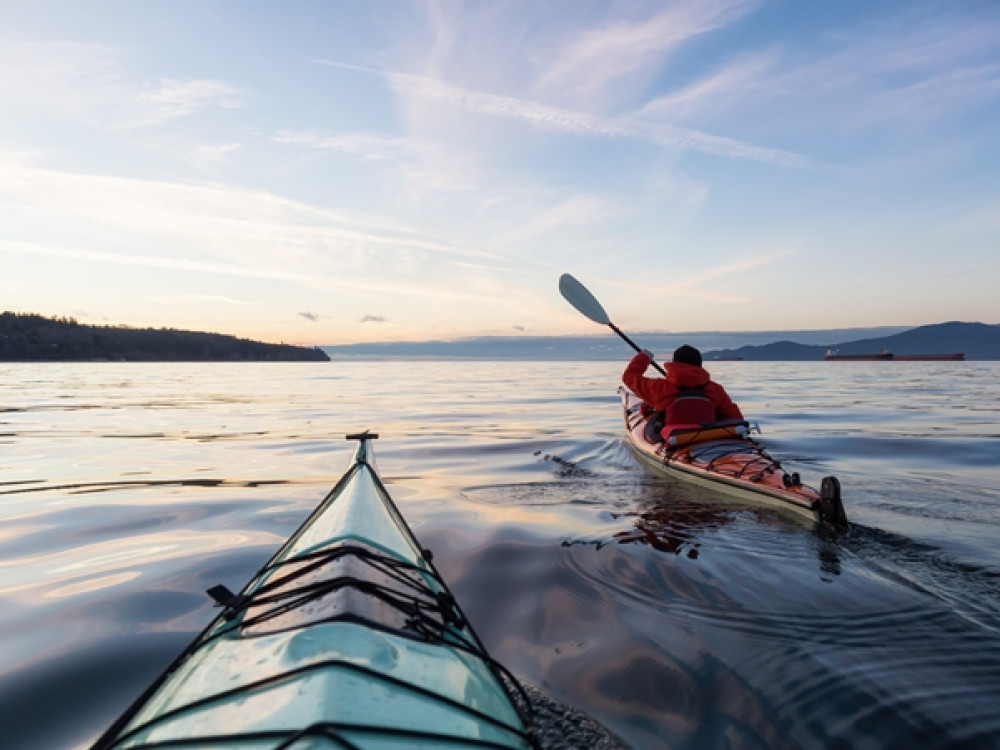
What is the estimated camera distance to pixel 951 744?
2559 millimetres

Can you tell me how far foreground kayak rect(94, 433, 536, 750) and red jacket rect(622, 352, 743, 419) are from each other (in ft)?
19.8

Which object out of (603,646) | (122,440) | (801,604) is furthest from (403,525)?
(122,440)

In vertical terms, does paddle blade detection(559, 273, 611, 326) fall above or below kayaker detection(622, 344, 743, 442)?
above

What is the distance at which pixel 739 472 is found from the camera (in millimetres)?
7117

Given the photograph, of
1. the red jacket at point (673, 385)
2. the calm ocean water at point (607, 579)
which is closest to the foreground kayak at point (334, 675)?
the calm ocean water at point (607, 579)

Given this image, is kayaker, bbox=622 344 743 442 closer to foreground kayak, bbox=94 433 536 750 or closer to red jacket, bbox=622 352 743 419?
red jacket, bbox=622 352 743 419

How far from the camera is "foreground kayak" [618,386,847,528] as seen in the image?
18.8 feet

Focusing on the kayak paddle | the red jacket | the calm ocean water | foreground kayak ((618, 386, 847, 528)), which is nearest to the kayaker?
the red jacket

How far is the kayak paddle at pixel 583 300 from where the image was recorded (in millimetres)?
12031

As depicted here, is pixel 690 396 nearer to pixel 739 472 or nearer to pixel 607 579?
pixel 739 472

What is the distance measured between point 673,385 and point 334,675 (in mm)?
7244

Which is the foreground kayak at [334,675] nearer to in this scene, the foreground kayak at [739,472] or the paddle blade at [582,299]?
the foreground kayak at [739,472]

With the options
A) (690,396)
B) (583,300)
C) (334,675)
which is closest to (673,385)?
(690,396)

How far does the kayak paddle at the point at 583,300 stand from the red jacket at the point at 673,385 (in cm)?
310
